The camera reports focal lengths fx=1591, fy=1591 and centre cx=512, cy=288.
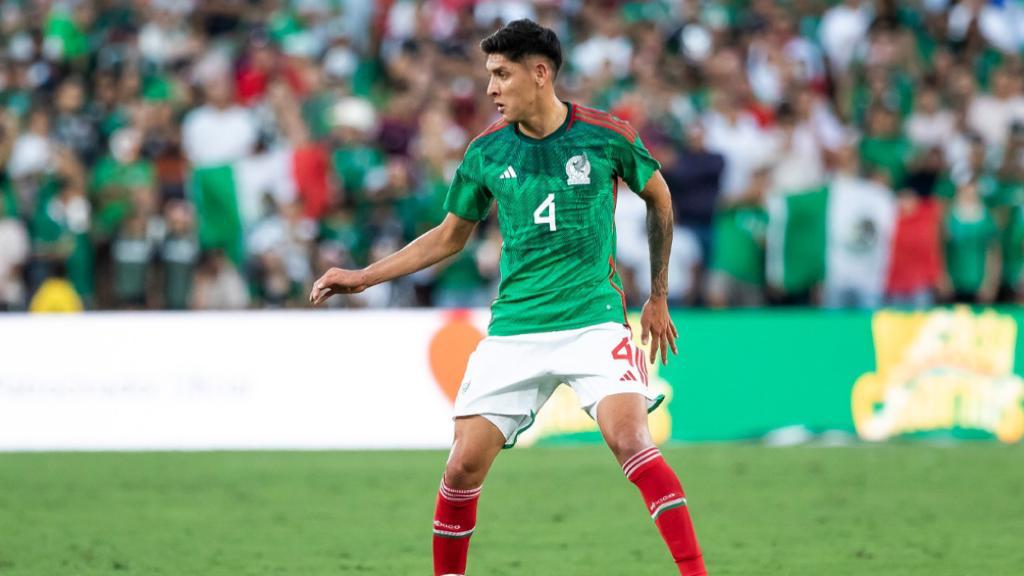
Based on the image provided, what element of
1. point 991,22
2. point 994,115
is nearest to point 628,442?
point 994,115

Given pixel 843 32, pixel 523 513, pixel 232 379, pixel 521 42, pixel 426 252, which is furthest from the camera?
pixel 843 32

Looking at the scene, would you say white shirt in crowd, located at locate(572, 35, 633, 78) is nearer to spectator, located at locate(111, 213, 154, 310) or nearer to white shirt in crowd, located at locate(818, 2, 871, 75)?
white shirt in crowd, located at locate(818, 2, 871, 75)

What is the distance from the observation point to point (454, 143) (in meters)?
16.5

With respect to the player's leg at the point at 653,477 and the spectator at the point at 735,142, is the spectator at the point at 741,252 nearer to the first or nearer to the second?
the spectator at the point at 735,142

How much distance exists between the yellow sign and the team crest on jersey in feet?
28.8

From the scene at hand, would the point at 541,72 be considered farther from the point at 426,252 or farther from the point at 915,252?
the point at 915,252

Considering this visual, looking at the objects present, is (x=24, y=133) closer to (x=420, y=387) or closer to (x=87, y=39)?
(x=87, y=39)

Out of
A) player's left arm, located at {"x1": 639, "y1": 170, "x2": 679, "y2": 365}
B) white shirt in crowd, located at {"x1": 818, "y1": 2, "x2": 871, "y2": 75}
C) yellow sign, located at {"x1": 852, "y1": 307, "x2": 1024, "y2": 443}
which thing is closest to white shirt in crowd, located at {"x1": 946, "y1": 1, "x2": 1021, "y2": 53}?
white shirt in crowd, located at {"x1": 818, "y1": 2, "x2": 871, "y2": 75}

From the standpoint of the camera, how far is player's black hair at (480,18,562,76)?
620 centimetres

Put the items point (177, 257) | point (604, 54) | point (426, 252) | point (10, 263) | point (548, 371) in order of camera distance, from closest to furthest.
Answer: point (548, 371)
point (426, 252)
point (177, 257)
point (10, 263)
point (604, 54)

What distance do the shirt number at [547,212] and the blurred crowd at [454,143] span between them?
29.1ft

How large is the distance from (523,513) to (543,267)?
13.9 feet

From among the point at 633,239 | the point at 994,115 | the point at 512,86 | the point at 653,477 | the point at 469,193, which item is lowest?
the point at 653,477

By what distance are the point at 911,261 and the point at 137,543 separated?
8.89 m
